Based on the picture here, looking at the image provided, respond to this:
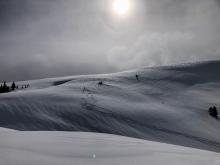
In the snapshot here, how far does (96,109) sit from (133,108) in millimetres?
4009

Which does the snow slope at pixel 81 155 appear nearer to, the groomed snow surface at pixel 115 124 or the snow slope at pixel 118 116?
the groomed snow surface at pixel 115 124

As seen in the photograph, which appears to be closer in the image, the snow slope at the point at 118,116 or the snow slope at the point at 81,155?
the snow slope at the point at 81,155

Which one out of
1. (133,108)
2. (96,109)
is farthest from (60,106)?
(133,108)

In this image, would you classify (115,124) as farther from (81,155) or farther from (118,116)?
(81,155)

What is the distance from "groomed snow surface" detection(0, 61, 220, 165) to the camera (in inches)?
128

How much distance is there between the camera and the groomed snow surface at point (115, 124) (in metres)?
3.26

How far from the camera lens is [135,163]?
301 centimetres

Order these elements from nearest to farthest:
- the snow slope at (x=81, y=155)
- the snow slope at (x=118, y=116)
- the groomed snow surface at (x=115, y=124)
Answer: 1. the snow slope at (x=81, y=155)
2. the groomed snow surface at (x=115, y=124)
3. the snow slope at (x=118, y=116)

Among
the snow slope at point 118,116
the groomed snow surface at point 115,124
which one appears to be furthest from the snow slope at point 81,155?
the snow slope at point 118,116

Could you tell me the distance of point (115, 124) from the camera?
16.8 meters

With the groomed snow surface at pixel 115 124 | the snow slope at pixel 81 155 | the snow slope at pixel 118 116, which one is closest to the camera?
the snow slope at pixel 81 155

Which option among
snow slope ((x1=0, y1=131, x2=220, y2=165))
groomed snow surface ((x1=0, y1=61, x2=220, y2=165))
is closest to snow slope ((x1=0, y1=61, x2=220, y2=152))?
groomed snow surface ((x1=0, y1=61, x2=220, y2=165))

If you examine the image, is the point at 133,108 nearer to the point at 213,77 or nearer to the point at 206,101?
the point at 206,101

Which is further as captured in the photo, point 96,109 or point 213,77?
point 213,77
